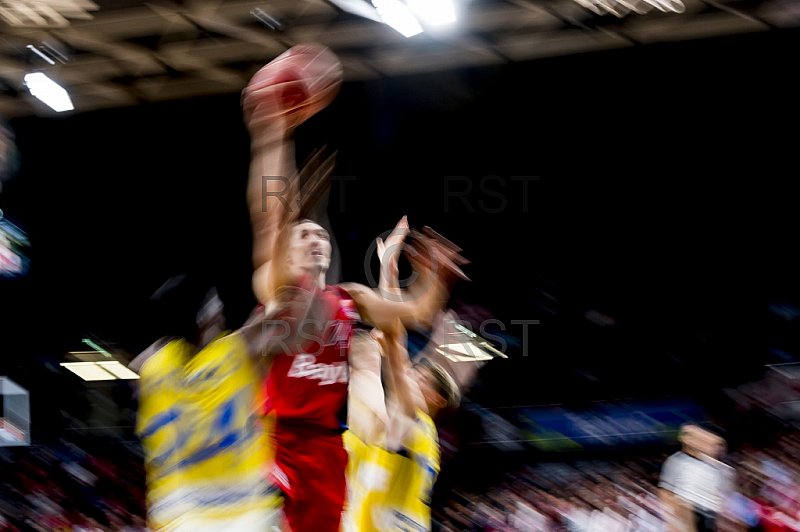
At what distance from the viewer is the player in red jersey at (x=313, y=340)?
2977mm

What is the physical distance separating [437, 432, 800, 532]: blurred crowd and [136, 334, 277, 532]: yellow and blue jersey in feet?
16.1

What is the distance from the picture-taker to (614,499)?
364 inches

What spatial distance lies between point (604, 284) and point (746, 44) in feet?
14.9

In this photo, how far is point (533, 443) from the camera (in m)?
12.1

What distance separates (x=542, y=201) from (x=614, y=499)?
4682 millimetres

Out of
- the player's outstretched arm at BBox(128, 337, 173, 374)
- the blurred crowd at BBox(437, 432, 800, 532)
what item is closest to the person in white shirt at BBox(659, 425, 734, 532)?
the blurred crowd at BBox(437, 432, 800, 532)

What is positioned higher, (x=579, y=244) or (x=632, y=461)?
(x=579, y=244)

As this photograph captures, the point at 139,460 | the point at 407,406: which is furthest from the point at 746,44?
the point at 139,460

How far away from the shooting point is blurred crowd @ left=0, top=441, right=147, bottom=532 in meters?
11.6

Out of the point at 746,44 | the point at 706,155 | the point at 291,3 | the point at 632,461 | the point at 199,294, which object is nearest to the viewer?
the point at 199,294

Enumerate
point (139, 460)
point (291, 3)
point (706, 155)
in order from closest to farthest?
1. point (291, 3)
2. point (706, 155)
3. point (139, 460)

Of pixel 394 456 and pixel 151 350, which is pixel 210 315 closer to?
pixel 151 350

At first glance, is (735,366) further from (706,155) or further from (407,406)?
(407,406)

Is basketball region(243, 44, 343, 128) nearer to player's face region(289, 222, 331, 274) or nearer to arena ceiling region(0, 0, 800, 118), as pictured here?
player's face region(289, 222, 331, 274)
